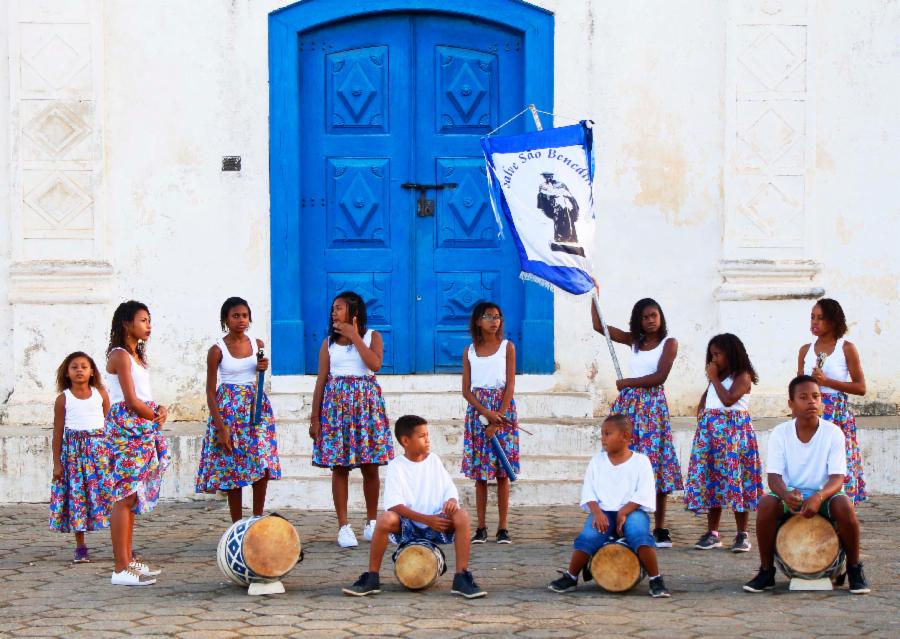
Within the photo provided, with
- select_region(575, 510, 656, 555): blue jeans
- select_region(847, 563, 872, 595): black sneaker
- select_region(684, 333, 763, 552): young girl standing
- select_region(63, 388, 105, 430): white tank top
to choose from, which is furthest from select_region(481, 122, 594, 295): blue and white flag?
select_region(63, 388, 105, 430): white tank top

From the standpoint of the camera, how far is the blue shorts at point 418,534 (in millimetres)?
6734

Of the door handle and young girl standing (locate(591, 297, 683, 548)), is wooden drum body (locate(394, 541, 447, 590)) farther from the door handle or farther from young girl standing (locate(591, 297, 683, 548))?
the door handle

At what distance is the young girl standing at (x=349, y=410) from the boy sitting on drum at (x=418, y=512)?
1.35 metres

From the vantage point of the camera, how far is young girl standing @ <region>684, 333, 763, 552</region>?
25.9ft

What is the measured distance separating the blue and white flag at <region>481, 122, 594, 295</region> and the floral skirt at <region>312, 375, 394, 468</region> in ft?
3.82

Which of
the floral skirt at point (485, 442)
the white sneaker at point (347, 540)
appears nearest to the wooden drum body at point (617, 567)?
the floral skirt at point (485, 442)

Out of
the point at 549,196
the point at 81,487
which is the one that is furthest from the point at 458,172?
the point at 81,487

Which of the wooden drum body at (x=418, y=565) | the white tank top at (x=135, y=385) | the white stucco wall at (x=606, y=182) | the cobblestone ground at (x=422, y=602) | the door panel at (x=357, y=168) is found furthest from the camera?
the door panel at (x=357, y=168)

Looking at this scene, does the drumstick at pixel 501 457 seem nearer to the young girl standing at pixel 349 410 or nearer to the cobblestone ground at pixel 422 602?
the cobblestone ground at pixel 422 602

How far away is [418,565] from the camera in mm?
6680

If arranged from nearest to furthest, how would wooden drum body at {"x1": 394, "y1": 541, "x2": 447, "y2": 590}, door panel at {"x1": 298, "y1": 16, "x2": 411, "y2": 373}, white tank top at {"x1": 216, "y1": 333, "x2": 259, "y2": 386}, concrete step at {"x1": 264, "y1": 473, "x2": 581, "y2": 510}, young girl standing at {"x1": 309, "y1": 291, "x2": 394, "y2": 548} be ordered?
wooden drum body at {"x1": 394, "y1": 541, "x2": 447, "y2": 590} → white tank top at {"x1": 216, "y1": 333, "x2": 259, "y2": 386} → young girl standing at {"x1": 309, "y1": 291, "x2": 394, "y2": 548} → concrete step at {"x1": 264, "y1": 473, "x2": 581, "y2": 510} → door panel at {"x1": 298, "y1": 16, "x2": 411, "y2": 373}

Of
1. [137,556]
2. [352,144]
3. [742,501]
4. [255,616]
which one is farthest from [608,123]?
[255,616]

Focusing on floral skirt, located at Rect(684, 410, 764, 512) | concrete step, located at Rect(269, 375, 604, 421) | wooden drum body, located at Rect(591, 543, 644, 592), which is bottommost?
wooden drum body, located at Rect(591, 543, 644, 592)

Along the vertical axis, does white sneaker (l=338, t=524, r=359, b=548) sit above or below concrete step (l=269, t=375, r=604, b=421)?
below
